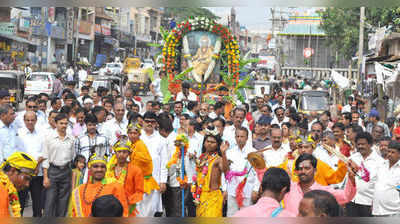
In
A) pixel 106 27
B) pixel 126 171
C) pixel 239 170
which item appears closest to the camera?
pixel 126 171

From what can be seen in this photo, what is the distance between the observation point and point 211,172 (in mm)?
5934

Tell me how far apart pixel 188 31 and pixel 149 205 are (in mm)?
9154

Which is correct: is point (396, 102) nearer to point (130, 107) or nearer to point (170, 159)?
point (130, 107)

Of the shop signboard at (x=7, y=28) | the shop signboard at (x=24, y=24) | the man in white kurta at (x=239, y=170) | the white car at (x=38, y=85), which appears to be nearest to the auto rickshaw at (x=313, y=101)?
the white car at (x=38, y=85)

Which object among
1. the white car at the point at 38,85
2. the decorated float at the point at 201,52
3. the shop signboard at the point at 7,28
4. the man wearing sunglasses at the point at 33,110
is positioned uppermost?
the shop signboard at the point at 7,28

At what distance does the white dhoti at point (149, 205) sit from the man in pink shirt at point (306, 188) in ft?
8.41

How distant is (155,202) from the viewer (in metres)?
6.52

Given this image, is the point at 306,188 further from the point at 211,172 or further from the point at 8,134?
the point at 8,134

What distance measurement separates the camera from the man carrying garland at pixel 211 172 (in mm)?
5934

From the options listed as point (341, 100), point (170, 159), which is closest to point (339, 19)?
point (341, 100)

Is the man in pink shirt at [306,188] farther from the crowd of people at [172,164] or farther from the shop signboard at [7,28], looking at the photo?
the shop signboard at [7,28]

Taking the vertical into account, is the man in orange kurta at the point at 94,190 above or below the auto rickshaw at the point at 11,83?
below

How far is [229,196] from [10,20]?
97.5 feet

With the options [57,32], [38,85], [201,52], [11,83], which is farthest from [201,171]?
[57,32]
